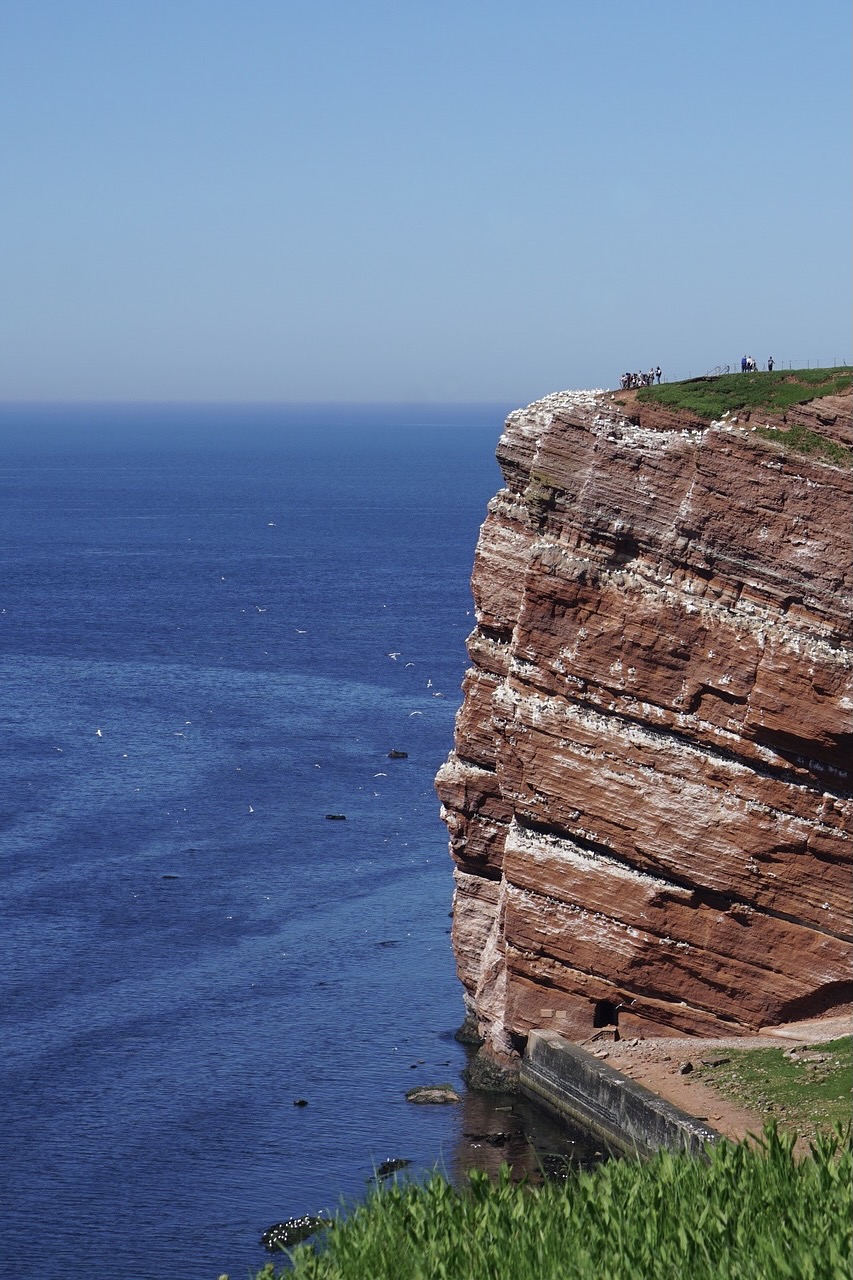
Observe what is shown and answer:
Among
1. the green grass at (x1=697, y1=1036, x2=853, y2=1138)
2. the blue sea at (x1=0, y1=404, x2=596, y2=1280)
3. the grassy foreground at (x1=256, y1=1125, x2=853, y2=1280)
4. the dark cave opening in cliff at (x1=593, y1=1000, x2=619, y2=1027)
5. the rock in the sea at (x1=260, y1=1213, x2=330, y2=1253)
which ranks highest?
the grassy foreground at (x1=256, y1=1125, x2=853, y2=1280)

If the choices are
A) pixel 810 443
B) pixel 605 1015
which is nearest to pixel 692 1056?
pixel 605 1015

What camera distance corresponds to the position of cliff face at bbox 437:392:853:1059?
129ft

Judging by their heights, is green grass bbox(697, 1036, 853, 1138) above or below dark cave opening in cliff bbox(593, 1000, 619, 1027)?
above

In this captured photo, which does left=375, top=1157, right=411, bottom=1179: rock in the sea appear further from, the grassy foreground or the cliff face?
the grassy foreground

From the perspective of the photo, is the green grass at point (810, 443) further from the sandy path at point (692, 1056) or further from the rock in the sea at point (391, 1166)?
the rock in the sea at point (391, 1166)

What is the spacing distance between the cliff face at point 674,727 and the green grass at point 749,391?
26.9 inches

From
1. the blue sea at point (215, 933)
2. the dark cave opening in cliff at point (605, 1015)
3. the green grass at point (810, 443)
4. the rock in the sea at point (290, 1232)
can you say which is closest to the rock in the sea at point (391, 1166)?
Result: the blue sea at point (215, 933)

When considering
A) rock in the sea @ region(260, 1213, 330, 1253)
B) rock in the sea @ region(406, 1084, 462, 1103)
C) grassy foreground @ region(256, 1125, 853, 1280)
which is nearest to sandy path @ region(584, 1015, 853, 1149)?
rock in the sea @ region(406, 1084, 462, 1103)

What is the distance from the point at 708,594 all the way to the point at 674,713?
3.20 m

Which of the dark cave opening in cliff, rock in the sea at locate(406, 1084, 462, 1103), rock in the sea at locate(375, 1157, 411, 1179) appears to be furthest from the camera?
rock in the sea at locate(406, 1084, 462, 1103)

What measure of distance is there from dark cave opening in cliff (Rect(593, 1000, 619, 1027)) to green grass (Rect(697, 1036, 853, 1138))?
4.50m

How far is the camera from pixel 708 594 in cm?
4034

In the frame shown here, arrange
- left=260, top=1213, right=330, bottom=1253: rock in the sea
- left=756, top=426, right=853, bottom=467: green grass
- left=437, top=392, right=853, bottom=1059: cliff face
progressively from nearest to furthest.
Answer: left=260, top=1213, right=330, bottom=1253: rock in the sea → left=756, top=426, right=853, bottom=467: green grass → left=437, top=392, right=853, bottom=1059: cliff face

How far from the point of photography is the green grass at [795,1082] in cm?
3534
